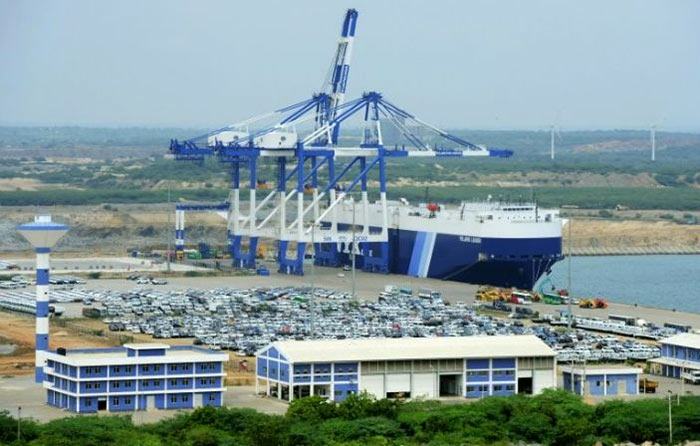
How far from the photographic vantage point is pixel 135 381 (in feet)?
107

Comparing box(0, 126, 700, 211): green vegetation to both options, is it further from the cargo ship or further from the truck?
the truck

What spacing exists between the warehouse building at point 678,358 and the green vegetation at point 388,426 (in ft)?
17.0

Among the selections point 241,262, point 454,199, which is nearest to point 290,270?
point 241,262

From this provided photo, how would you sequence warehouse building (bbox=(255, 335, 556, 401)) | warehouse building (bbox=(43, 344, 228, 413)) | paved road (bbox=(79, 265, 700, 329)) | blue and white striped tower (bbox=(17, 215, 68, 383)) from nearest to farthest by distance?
1. warehouse building (bbox=(43, 344, 228, 413))
2. warehouse building (bbox=(255, 335, 556, 401))
3. blue and white striped tower (bbox=(17, 215, 68, 383))
4. paved road (bbox=(79, 265, 700, 329))

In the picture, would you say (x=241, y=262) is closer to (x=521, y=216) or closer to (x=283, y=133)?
(x=283, y=133)

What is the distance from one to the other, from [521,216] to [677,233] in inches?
999

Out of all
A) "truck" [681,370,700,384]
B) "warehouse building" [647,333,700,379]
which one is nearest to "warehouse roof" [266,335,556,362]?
"truck" [681,370,700,384]

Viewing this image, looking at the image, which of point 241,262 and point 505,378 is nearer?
point 505,378

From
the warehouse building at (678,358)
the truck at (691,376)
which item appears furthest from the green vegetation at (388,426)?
the warehouse building at (678,358)

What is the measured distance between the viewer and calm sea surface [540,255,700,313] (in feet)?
173

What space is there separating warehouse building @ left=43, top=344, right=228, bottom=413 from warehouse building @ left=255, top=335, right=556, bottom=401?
3.61 feet

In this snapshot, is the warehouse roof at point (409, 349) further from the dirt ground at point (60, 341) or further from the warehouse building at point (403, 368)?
the dirt ground at point (60, 341)

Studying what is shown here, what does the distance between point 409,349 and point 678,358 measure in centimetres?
541

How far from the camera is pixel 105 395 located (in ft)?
106
